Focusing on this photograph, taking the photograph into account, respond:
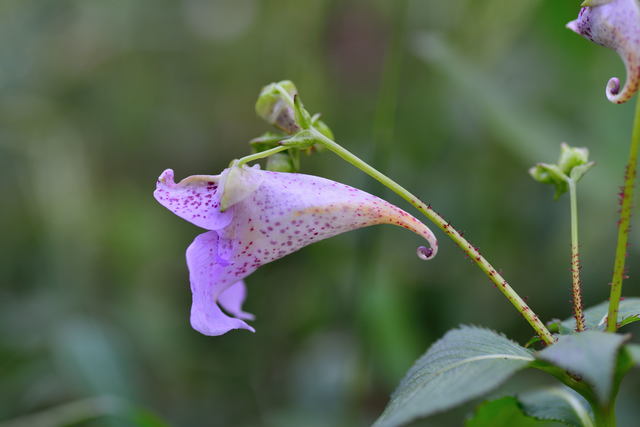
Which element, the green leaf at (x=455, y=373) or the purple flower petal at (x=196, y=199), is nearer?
the green leaf at (x=455, y=373)

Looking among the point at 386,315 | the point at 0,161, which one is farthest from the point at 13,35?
the point at 386,315

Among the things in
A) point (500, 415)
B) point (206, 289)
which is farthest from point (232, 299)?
point (500, 415)

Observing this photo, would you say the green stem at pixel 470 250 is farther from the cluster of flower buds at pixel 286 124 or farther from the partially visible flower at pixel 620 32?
the partially visible flower at pixel 620 32

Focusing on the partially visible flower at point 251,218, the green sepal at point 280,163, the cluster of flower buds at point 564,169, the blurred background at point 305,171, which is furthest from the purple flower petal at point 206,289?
the blurred background at point 305,171

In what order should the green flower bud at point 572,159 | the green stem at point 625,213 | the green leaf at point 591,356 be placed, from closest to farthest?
1. the green leaf at point 591,356
2. the green stem at point 625,213
3. the green flower bud at point 572,159

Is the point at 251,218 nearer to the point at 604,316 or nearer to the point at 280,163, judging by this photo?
the point at 280,163

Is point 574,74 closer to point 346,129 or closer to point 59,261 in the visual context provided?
point 346,129
